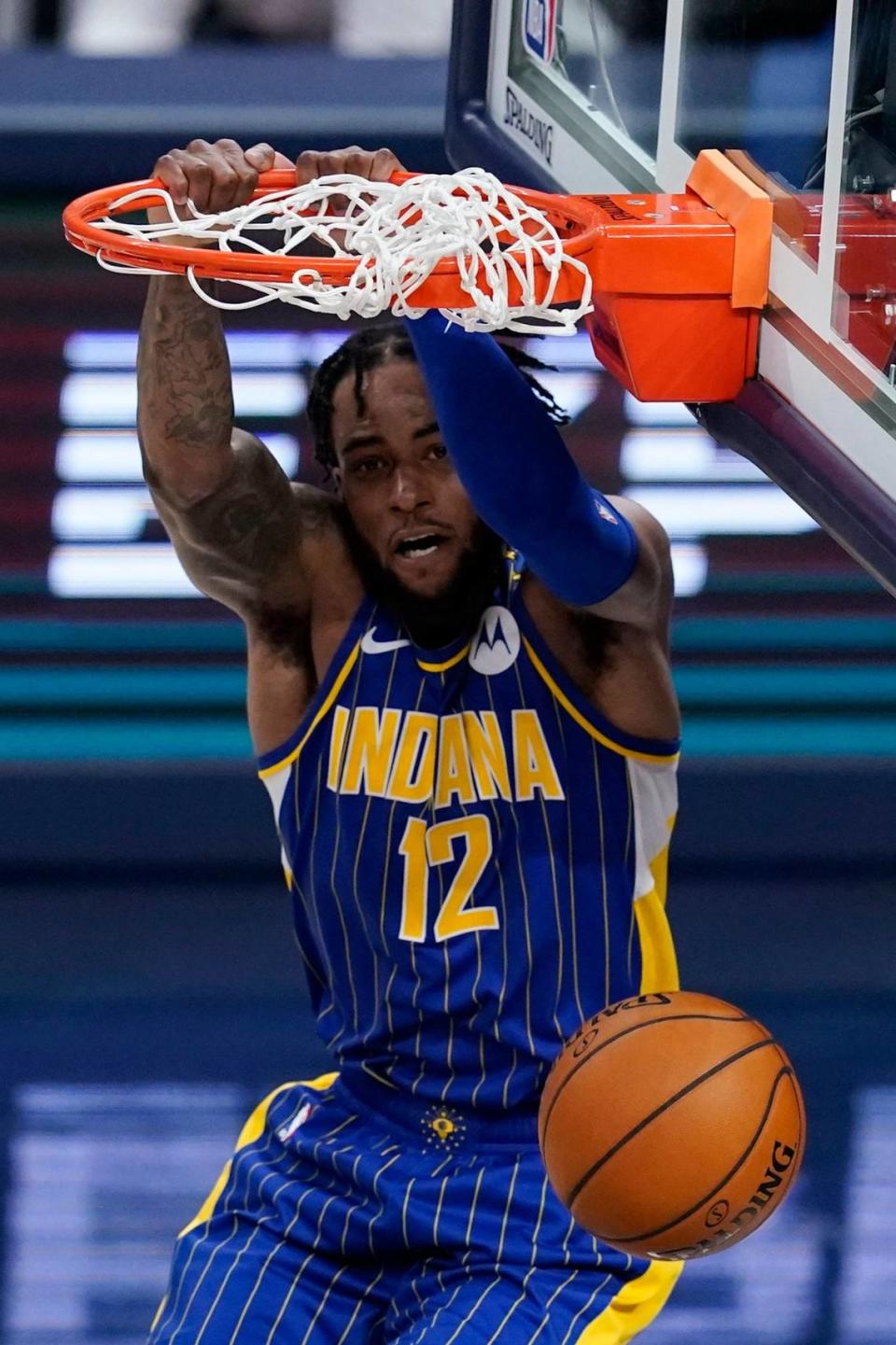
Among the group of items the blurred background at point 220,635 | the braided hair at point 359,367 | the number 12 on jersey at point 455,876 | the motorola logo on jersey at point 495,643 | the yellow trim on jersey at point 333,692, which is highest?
the braided hair at point 359,367

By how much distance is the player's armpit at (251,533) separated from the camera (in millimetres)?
3303

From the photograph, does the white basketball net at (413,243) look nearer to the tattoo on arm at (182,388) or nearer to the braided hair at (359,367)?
the tattoo on arm at (182,388)

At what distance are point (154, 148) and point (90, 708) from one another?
1.60m

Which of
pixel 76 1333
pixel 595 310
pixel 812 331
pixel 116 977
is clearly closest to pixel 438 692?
pixel 595 310

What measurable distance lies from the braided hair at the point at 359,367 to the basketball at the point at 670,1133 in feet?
3.29

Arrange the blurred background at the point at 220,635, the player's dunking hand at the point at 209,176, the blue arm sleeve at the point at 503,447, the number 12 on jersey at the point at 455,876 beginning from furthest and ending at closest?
the blurred background at the point at 220,635 < the number 12 on jersey at the point at 455,876 < the blue arm sleeve at the point at 503,447 < the player's dunking hand at the point at 209,176

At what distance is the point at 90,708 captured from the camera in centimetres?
619

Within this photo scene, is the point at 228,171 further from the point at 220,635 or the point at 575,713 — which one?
the point at 220,635

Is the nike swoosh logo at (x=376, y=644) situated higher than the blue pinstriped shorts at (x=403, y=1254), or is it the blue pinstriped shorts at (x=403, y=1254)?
the nike swoosh logo at (x=376, y=644)

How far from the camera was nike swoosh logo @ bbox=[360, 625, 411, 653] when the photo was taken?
132 inches

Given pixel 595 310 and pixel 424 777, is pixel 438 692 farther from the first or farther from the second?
pixel 595 310

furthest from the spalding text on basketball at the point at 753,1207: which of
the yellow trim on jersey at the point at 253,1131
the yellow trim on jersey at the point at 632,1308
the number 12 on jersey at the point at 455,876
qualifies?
the yellow trim on jersey at the point at 253,1131

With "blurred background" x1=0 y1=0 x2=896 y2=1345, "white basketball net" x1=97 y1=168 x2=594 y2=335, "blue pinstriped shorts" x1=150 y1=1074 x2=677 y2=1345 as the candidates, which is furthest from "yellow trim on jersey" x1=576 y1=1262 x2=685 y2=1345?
"blurred background" x1=0 y1=0 x2=896 y2=1345

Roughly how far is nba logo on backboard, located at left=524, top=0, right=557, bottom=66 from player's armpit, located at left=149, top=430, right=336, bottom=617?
2.62 feet
